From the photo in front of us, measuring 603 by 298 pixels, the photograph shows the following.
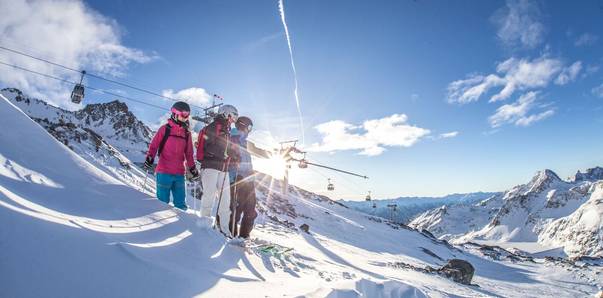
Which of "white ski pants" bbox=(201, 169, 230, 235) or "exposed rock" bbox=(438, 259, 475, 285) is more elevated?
"white ski pants" bbox=(201, 169, 230, 235)

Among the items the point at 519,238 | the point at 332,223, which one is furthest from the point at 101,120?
the point at 519,238

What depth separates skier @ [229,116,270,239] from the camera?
22.1 ft

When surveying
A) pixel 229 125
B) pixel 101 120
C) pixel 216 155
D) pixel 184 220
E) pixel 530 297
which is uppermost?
pixel 101 120

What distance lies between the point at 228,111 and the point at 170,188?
190 cm

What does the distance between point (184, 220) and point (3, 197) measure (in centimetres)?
252

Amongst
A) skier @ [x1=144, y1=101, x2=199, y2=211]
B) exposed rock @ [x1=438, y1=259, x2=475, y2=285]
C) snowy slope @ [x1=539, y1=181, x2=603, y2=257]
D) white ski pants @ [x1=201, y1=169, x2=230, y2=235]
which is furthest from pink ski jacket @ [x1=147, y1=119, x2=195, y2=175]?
snowy slope @ [x1=539, y1=181, x2=603, y2=257]

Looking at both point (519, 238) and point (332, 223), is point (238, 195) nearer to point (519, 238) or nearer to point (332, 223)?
point (332, 223)

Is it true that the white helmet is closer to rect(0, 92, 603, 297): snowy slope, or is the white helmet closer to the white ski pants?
the white ski pants

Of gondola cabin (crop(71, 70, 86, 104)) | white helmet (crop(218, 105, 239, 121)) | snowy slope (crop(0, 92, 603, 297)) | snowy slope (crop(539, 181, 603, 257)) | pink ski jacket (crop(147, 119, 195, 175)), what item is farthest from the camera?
snowy slope (crop(539, 181, 603, 257))

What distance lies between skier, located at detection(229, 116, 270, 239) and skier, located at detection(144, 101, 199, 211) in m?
0.88

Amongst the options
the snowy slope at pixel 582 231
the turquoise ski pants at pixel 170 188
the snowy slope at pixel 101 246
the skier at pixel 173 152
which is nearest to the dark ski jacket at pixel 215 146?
the skier at pixel 173 152

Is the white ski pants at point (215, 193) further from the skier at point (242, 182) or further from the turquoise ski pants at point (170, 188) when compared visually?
the turquoise ski pants at point (170, 188)

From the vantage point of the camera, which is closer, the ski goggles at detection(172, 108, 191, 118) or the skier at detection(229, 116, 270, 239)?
the ski goggles at detection(172, 108, 191, 118)

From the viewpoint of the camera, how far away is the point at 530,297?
1811 cm
